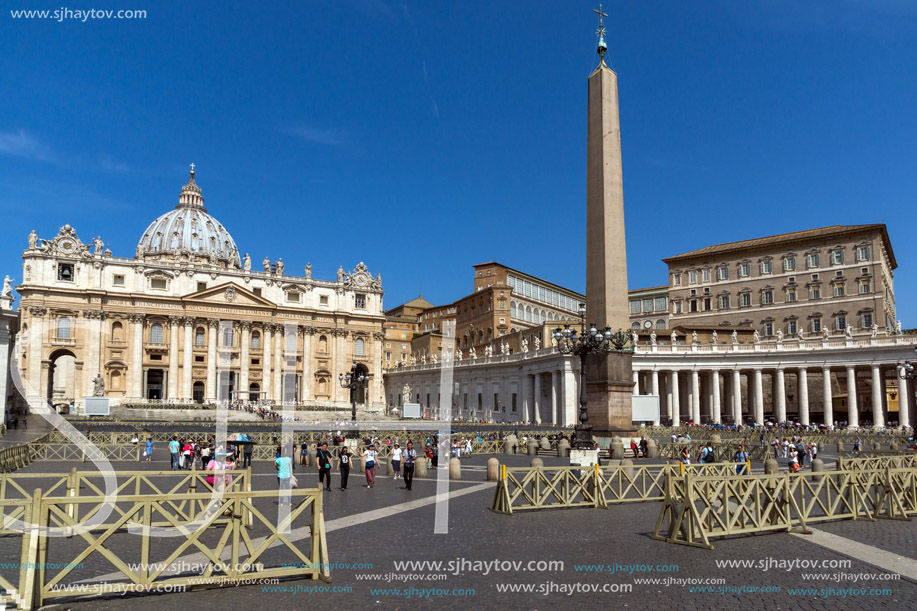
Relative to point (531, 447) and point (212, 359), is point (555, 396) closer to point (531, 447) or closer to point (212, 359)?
point (531, 447)

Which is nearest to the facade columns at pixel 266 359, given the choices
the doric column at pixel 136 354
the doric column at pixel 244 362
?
the doric column at pixel 244 362

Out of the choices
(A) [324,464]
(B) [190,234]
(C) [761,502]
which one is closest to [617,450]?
(A) [324,464]

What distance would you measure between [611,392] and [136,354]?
62980mm

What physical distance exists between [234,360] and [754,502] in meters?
73.5

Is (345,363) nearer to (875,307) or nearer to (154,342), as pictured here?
(154,342)

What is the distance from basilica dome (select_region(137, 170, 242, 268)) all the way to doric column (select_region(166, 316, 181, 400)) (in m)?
24.2

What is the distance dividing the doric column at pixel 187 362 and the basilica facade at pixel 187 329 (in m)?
0.12

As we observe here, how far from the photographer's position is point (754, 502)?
10.3 metres

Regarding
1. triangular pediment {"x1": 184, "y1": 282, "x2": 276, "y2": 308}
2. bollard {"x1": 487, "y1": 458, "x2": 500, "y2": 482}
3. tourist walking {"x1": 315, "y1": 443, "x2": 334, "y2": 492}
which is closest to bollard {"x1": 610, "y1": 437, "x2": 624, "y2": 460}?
bollard {"x1": 487, "y1": 458, "x2": 500, "y2": 482}

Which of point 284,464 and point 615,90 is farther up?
point 615,90

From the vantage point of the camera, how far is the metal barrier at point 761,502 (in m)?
9.52

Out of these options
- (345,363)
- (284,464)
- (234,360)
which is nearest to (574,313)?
(345,363)

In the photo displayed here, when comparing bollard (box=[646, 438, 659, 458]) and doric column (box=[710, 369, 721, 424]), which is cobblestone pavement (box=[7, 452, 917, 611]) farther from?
doric column (box=[710, 369, 721, 424])

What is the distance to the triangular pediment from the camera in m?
75.9
